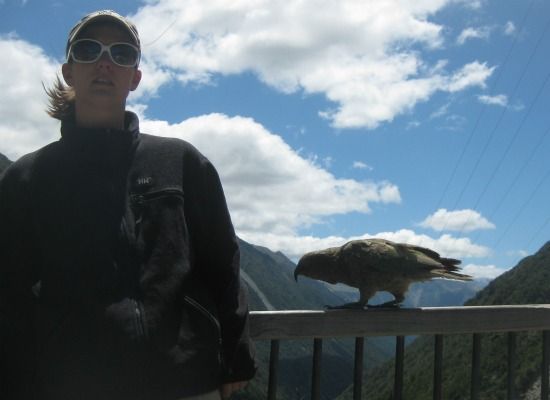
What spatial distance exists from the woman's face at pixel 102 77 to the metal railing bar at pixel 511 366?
2.61 m

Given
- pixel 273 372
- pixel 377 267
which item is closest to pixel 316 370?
pixel 273 372

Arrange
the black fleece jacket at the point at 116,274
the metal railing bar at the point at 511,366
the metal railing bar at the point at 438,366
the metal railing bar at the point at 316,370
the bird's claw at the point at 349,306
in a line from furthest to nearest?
the metal railing bar at the point at 511,366
the metal railing bar at the point at 438,366
the bird's claw at the point at 349,306
the metal railing bar at the point at 316,370
the black fleece jacket at the point at 116,274

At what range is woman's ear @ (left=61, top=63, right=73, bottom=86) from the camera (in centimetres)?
226

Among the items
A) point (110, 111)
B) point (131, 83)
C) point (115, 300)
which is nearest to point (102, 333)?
point (115, 300)

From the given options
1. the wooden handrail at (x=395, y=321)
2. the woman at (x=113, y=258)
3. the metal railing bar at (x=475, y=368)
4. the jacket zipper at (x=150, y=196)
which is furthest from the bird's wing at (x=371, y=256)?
the jacket zipper at (x=150, y=196)

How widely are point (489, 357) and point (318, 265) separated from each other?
42.8 metres

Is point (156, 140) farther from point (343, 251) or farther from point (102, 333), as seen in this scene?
point (343, 251)

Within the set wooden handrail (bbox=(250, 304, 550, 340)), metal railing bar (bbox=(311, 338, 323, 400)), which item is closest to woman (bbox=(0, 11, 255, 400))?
wooden handrail (bbox=(250, 304, 550, 340))

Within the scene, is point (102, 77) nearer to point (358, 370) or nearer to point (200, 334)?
point (200, 334)

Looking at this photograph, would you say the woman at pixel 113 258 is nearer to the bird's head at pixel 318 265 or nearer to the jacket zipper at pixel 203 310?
the jacket zipper at pixel 203 310

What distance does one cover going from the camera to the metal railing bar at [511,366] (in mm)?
3518

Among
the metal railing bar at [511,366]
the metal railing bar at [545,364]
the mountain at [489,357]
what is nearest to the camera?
the metal railing bar at [511,366]

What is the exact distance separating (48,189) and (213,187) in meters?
0.58

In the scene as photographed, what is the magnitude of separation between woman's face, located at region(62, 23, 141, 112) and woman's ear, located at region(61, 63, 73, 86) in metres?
0.07
